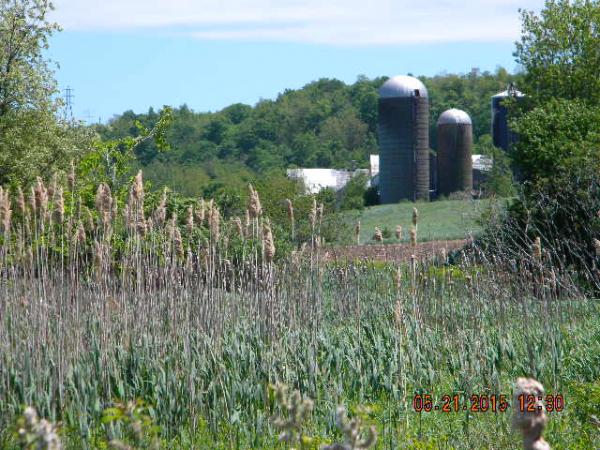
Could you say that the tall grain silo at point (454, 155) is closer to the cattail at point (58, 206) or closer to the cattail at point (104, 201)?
the cattail at point (104, 201)

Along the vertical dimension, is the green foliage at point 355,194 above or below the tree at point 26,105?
below

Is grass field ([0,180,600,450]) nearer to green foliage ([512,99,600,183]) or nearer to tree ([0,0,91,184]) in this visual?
tree ([0,0,91,184])

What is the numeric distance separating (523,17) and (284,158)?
54.7 meters

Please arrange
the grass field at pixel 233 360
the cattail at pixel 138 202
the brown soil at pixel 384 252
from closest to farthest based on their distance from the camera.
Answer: the grass field at pixel 233 360 → the cattail at pixel 138 202 → the brown soil at pixel 384 252

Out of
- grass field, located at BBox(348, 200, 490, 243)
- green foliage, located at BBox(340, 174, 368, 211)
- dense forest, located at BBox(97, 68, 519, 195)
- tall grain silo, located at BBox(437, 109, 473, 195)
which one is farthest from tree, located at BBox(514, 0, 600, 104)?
dense forest, located at BBox(97, 68, 519, 195)

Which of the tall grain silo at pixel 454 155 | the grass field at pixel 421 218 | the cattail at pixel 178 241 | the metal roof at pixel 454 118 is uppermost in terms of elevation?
the metal roof at pixel 454 118

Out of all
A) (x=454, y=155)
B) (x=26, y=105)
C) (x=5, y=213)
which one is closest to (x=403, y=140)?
(x=454, y=155)

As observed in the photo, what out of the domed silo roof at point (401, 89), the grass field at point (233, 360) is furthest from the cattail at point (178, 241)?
the domed silo roof at point (401, 89)

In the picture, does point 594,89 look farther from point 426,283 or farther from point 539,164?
point 426,283

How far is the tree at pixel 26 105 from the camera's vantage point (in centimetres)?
1460

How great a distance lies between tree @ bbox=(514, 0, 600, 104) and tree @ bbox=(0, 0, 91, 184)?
15.8m

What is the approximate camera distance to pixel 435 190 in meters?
51.2

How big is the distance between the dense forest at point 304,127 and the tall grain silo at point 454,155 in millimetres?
21818

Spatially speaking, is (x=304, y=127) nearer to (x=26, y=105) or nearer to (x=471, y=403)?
(x=26, y=105)
